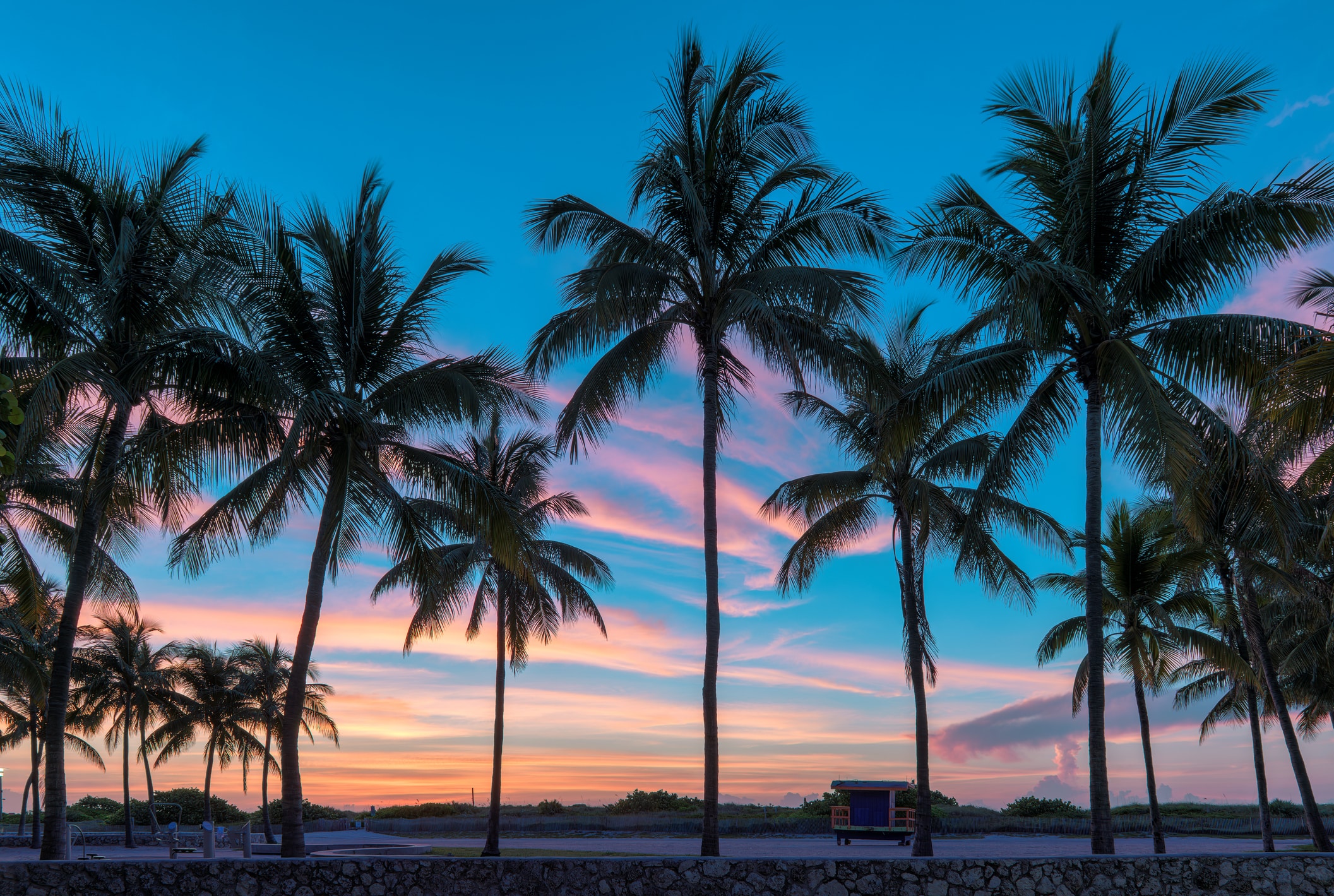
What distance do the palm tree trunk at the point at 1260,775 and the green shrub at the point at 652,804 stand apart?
2213cm

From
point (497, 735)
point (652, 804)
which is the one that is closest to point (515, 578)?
point (497, 735)

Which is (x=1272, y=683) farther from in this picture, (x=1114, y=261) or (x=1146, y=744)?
(x=1114, y=261)

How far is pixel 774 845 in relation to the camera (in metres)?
27.3

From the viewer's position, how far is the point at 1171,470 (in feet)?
37.8

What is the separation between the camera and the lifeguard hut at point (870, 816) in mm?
26188

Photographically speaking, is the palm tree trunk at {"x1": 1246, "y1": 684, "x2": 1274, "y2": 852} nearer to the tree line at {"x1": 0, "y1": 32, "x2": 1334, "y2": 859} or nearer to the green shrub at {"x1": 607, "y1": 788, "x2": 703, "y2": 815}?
the tree line at {"x1": 0, "y1": 32, "x2": 1334, "y2": 859}

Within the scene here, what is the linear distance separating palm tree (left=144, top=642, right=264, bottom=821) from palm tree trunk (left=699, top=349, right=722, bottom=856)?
31.6 meters

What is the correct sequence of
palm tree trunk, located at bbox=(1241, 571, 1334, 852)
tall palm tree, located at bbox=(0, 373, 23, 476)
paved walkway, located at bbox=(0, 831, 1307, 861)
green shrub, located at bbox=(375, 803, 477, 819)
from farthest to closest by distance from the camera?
green shrub, located at bbox=(375, 803, 477, 819), paved walkway, located at bbox=(0, 831, 1307, 861), palm tree trunk, located at bbox=(1241, 571, 1334, 852), tall palm tree, located at bbox=(0, 373, 23, 476)

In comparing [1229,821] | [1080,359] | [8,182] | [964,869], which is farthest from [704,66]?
[1229,821]

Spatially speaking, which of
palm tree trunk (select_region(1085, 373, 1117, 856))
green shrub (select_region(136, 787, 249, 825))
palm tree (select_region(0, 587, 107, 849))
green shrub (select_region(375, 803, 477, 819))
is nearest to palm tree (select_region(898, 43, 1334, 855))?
palm tree trunk (select_region(1085, 373, 1117, 856))

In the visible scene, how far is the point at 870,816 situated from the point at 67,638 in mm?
20912

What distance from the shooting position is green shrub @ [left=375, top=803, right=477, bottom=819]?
4675 cm

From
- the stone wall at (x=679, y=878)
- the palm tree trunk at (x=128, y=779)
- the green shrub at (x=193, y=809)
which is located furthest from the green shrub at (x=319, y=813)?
the stone wall at (x=679, y=878)

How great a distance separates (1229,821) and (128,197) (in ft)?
142
